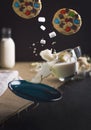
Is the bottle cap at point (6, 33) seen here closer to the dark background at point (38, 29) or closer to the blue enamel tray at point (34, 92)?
the dark background at point (38, 29)

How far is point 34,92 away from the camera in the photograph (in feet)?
2.98

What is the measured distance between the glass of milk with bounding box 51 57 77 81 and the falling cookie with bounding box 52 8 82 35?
0.41ft

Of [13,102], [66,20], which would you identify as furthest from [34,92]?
[66,20]

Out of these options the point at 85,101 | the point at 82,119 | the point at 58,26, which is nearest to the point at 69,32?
the point at 58,26

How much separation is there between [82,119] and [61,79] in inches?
12.9

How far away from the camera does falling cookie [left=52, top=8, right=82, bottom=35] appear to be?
116 centimetres

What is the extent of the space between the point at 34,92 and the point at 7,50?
38cm

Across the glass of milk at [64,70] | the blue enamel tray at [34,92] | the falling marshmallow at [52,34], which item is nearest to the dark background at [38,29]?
the falling marshmallow at [52,34]

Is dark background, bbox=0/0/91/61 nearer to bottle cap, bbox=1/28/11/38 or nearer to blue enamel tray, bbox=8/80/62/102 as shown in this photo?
bottle cap, bbox=1/28/11/38

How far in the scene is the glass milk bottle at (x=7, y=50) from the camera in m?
1.24

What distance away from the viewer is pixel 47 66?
1062mm

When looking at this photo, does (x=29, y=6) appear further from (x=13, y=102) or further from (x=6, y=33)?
(x=13, y=102)

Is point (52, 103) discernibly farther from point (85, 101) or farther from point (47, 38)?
point (47, 38)

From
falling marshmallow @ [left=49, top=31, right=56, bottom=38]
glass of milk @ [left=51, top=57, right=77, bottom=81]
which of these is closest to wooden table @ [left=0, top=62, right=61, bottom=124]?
glass of milk @ [left=51, top=57, right=77, bottom=81]
